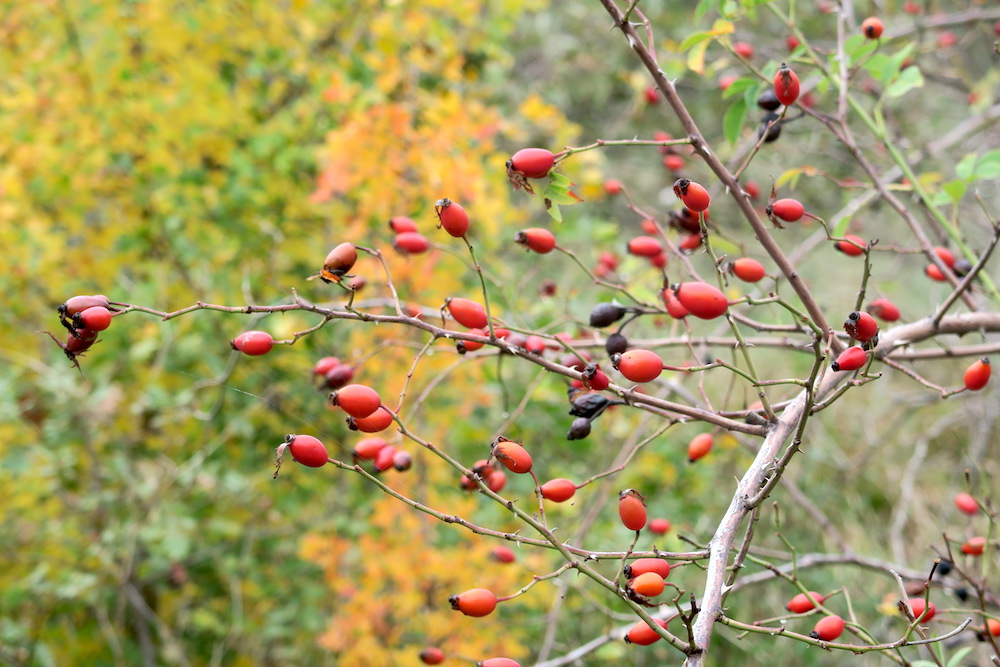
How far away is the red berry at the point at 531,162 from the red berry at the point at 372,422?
0.34m

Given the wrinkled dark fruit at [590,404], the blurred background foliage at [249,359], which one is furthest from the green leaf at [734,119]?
the blurred background foliage at [249,359]

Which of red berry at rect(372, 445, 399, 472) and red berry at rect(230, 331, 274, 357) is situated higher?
red berry at rect(230, 331, 274, 357)

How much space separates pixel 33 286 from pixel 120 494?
3.06 feet

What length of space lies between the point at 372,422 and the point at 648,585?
0.39 meters

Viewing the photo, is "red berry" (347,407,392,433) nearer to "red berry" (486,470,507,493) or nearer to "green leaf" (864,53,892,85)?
"red berry" (486,470,507,493)

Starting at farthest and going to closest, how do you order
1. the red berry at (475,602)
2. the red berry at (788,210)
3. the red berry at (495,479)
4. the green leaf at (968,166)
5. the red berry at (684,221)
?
the green leaf at (968,166) → the red berry at (684,221) → the red berry at (495,479) → the red berry at (788,210) → the red berry at (475,602)

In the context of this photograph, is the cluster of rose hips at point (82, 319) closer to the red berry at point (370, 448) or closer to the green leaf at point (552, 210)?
the red berry at point (370, 448)

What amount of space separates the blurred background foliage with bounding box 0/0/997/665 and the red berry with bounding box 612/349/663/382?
5.23ft

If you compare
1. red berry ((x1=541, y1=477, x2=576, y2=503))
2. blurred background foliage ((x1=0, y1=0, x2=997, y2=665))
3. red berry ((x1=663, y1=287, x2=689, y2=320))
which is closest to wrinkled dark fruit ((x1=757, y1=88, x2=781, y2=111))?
red berry ((x1=663, y1=287, x2=689, y2=320))

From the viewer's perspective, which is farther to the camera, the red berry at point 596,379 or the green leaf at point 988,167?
the green leaf at point 988,167

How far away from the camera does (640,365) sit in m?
0.90

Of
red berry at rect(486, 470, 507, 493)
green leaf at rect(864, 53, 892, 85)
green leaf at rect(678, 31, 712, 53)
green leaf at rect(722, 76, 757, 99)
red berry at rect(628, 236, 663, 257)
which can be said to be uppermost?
green leaf at rect(678, 31, 712, 53)

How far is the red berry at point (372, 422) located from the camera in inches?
37.8

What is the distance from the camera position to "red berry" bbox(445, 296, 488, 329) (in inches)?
38.7
